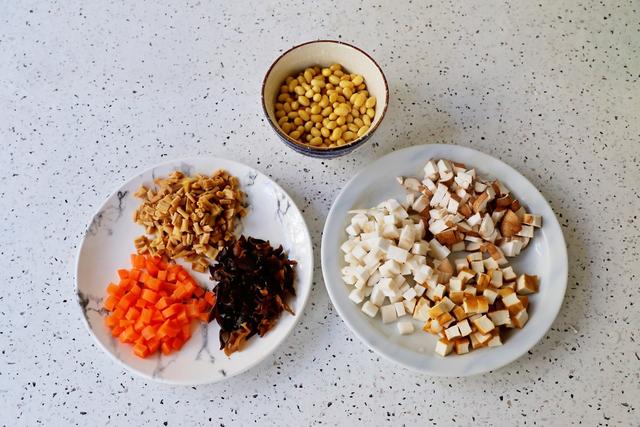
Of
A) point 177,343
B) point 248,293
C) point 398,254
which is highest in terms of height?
point 398,254

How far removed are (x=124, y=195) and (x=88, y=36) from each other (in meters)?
0.57

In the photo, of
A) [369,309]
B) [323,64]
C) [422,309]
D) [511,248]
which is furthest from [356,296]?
[323,64]

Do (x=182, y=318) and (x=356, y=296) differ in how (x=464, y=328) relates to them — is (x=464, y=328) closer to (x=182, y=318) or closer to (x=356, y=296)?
(x=356, y=296)

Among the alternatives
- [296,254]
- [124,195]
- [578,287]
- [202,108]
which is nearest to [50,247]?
[124,195]

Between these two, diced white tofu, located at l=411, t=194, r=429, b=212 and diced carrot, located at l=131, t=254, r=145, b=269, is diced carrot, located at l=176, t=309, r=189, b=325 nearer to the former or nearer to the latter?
diced carrot, located at l=131, t=254, r=145, b=269

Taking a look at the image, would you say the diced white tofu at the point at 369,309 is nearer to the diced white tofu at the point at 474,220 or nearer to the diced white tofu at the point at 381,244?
the diced white tofu at the point at 381,244

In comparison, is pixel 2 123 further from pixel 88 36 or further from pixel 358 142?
pixel 358 142

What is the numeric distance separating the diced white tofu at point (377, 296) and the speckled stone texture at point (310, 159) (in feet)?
0.38

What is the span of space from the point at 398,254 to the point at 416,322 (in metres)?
0.16

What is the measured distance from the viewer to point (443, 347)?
1.28 meters

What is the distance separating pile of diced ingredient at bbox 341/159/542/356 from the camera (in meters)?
1.30

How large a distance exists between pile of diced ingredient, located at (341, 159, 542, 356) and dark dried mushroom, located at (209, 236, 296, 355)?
16 centimetres

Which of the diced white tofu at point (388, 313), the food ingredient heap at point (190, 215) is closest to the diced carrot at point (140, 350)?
the food ingredient heap at point (190, 215)

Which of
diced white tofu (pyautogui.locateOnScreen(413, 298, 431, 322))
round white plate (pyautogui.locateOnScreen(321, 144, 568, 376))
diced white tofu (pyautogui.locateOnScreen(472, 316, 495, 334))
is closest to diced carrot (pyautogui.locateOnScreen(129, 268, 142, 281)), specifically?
round white plate (pyautogui.locateOnScreen(321, 144, 568, 376))
